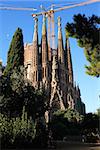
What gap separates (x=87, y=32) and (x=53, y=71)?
6233 cm

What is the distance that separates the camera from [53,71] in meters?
76.6

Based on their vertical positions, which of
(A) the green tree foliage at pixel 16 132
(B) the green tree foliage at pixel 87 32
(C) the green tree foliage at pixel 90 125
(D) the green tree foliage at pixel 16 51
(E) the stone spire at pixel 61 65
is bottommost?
(A) the green tree foliage at pixel 16 132

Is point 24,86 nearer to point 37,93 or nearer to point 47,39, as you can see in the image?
point 37,93

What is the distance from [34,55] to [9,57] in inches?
1587

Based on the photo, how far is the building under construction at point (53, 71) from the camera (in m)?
73.8

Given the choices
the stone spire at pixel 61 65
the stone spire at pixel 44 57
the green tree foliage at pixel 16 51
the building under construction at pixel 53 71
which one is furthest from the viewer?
the stone spire at pixel 61 65

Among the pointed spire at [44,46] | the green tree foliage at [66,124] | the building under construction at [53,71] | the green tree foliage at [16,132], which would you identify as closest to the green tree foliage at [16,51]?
the green tree foliage at [66,124]

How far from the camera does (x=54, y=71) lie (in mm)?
76250

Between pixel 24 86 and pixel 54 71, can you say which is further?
pixel 54 71

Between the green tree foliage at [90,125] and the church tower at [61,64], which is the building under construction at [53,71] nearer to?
the church tower at [61,64]

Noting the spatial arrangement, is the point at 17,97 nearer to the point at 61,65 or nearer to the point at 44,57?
the point at 44,57

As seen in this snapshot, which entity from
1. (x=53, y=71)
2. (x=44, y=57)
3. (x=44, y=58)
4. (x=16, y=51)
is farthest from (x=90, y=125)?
(x=44, y=57)

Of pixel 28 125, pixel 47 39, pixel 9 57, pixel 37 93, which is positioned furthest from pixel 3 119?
pixel 47 39

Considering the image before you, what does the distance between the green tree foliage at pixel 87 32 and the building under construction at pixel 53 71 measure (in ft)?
188
